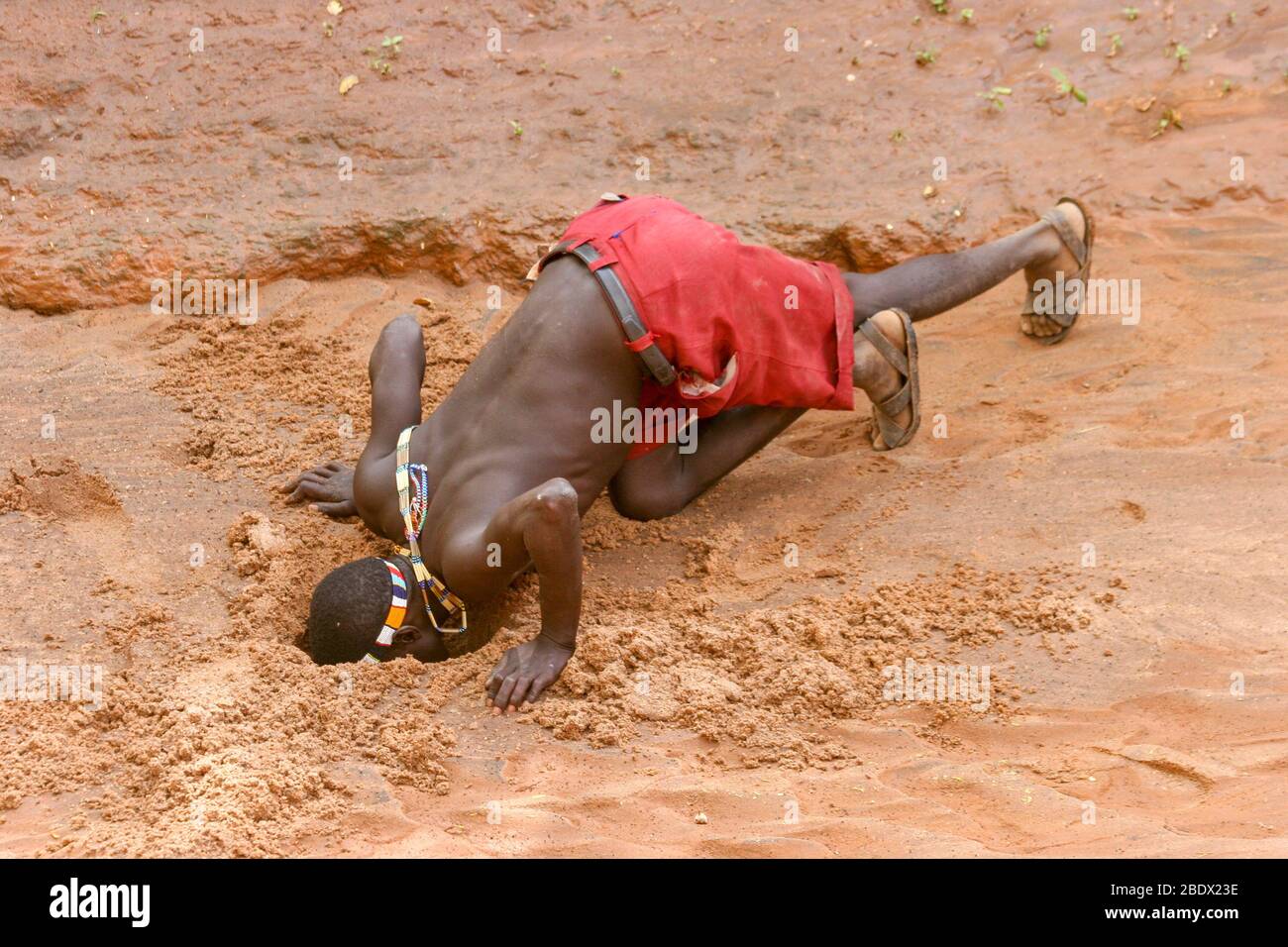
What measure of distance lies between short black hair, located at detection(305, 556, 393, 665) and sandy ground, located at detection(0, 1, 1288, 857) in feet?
0.32

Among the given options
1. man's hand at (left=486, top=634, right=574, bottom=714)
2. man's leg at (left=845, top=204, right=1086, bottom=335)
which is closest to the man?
man's hand at (left=486, top=634, right=574, bottom=714)

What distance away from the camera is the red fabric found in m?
3.71

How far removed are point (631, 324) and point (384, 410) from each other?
0.89m

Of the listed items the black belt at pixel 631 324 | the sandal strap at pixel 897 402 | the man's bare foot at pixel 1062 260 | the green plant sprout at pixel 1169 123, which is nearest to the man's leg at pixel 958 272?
the man's bare foot at pixel 1062 260

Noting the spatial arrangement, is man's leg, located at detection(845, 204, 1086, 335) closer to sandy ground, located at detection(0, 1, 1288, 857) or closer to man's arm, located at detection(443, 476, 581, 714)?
sandy ground, located at detection(0, 1, 1288, 857)

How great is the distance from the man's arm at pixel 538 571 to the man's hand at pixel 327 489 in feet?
2.63

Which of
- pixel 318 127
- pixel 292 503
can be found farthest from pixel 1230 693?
pixel 318 127

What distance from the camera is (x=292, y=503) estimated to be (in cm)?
434

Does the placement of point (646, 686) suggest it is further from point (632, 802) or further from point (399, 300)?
point (399, 300)

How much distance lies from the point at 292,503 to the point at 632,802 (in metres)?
1.83

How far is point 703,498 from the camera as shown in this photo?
4367mm

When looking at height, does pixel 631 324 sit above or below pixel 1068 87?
below

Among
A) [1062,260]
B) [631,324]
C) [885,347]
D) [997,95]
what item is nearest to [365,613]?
[631,324]

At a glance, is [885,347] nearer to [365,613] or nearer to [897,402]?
[897,402]
